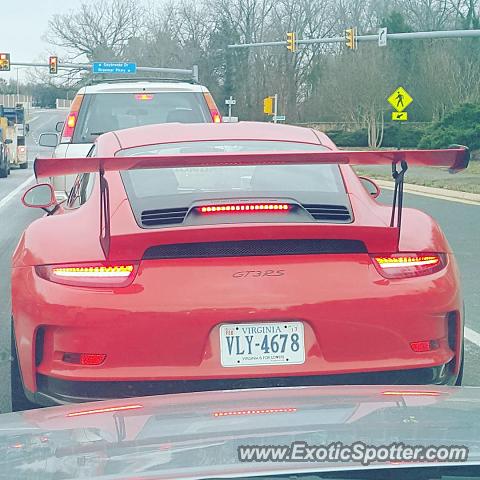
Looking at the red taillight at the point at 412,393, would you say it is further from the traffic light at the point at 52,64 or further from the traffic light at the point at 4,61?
the traffic light at the point at 52,64

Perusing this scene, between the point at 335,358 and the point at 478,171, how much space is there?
2616cm

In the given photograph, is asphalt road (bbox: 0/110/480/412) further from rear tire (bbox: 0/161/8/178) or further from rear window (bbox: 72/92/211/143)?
rear window (bbox: 72/92/211/143)

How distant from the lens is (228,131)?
5109 millimetres

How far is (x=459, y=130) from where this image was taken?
37.6 meters

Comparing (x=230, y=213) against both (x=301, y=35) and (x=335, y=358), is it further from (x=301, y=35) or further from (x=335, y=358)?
(x=301, y=35)

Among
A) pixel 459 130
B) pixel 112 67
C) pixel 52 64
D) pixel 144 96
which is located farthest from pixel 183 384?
pixel 112 67

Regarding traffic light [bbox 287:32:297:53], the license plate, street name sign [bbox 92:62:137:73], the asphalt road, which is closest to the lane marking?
the asphalt road

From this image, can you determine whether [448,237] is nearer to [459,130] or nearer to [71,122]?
[71,122]

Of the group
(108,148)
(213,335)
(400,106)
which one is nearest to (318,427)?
(213,335)

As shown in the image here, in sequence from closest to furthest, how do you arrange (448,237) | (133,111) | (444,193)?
1. (133,111)
2. (448,237)
3. (444,193)

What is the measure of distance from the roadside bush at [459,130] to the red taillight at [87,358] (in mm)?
34106

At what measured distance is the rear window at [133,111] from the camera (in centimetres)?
1149

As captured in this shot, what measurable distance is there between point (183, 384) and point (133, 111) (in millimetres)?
8478

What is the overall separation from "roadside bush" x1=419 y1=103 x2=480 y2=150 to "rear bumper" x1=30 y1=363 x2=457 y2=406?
111 ft
